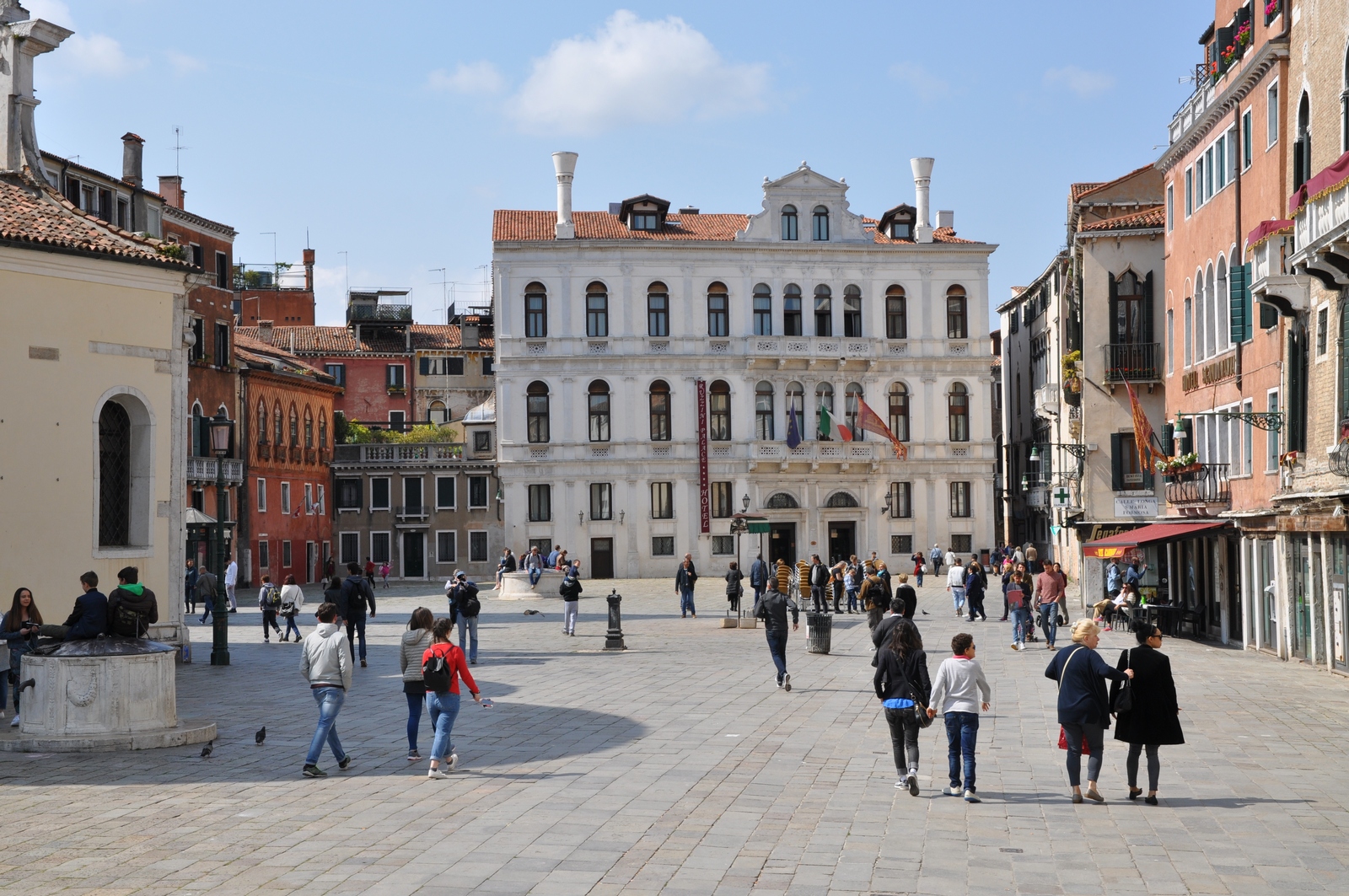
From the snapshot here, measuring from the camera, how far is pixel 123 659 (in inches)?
555

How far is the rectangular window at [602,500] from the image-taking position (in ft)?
192

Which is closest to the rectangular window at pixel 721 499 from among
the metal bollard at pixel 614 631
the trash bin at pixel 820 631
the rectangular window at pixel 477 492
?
the rectangular window at pixel 477 492

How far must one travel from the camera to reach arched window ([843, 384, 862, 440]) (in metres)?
60.0

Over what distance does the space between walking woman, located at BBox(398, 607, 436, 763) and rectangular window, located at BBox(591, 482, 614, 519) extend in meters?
44.7

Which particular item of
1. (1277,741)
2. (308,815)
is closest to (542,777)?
(308,815)

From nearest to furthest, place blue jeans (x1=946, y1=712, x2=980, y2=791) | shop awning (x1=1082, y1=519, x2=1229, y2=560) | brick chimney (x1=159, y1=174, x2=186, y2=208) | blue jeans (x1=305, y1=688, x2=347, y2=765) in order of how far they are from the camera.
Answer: blue jeans (x1=946, y1=712, x2=980, y2=791) → blue jeans (x1=305, y1=688, x2=347, y2=765) → shop awning (x1=1082, y1=519, x2=1229, y2=560) → brick chimney (x1=159, y1=174, x2=186, y2=208)

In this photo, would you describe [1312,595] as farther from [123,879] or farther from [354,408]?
[354,408]

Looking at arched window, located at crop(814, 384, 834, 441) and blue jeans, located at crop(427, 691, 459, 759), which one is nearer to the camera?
blue jeans, located at crop(427, 691, 459, 759)

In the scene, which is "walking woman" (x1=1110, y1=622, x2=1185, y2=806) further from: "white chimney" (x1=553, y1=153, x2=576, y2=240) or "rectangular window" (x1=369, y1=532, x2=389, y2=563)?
"rectangular window" (x1=369, y1=532, x2=389, y2=563)

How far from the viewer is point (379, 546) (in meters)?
63.4

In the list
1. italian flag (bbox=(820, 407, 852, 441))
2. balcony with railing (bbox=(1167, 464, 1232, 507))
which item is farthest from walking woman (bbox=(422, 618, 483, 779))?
italian flag (bbox=(820, 407, 852, 441))

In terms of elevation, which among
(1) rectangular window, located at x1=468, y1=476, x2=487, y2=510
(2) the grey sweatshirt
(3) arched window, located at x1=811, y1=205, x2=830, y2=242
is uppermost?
(3) arched window, located at x1=811, y1=205, x2=830, y2=242

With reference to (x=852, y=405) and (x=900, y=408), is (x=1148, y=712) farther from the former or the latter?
(x=900, y=408)

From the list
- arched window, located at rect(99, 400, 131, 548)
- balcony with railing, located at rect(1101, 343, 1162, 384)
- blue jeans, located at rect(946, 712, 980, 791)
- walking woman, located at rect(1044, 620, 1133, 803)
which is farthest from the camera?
balcony with railing, located at rect(1101, 343, 1162, 384)
